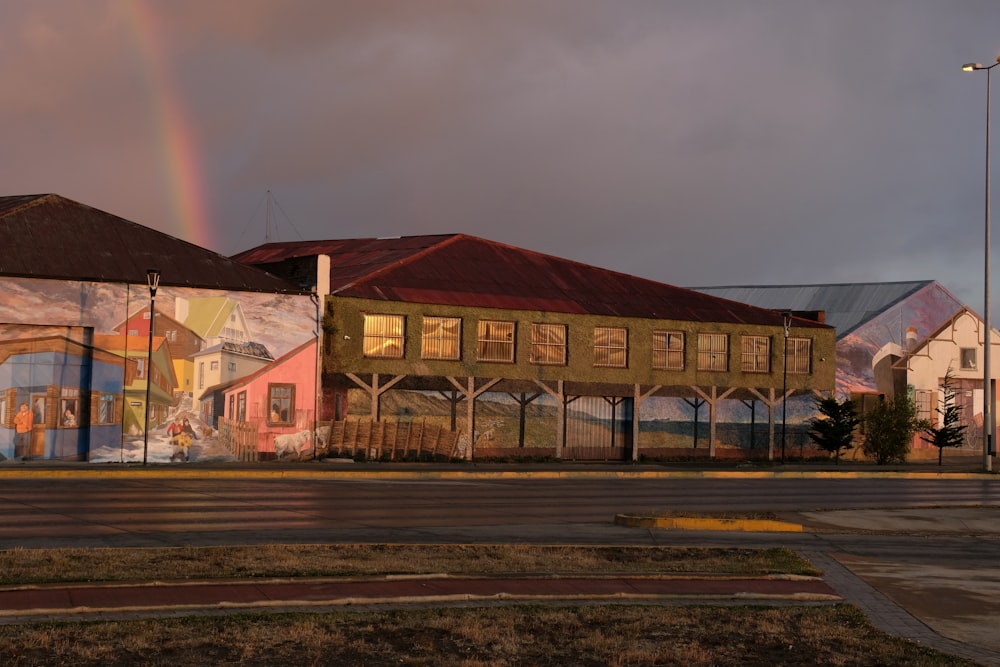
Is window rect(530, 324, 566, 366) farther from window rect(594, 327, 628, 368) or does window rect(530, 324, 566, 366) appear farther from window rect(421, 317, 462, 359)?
window rect(421, 317, 462, 359)

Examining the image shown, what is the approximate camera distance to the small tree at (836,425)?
5719 centimetres

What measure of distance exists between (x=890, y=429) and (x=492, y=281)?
21610 millimetres

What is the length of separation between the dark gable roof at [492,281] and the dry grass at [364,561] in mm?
30870

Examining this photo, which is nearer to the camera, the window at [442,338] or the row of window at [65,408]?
the row of window at [65,408]

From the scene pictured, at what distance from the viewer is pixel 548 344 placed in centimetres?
5153

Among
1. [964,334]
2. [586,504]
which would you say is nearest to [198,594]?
[586,504]

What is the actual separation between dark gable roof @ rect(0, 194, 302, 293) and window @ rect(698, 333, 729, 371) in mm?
20215

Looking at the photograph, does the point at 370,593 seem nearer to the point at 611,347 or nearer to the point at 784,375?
the point at 611,347

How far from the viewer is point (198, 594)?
12.1 meters

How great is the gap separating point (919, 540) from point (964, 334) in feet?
159

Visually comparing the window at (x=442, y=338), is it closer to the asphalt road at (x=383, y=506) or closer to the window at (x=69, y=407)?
the asphalt road at (x=383, y=506)

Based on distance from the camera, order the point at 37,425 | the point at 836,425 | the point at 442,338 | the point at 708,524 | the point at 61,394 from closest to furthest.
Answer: the point at 708,524 → the point at 37,425 → the point at 61,394 → the point at 442,338 → the point at 836,425

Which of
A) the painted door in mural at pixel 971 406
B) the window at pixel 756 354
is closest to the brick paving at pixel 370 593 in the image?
the window at pixel 756 354

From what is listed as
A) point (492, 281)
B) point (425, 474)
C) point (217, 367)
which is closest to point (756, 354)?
point (492, 281)
